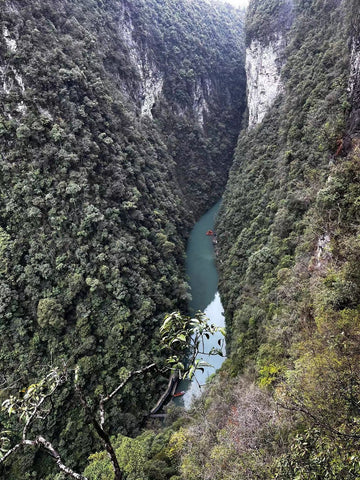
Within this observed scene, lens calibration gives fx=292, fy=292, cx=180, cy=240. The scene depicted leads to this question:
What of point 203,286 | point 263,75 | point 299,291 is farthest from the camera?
point 263,75

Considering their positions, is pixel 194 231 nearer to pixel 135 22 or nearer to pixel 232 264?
pixel 232 264

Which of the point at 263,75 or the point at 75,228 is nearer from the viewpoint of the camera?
the point at 75,228

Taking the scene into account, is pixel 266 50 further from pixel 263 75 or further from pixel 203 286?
pixel 203 286

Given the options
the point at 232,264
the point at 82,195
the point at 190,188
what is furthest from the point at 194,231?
the point at 82,195

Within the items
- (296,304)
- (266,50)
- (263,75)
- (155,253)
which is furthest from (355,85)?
(266,50)

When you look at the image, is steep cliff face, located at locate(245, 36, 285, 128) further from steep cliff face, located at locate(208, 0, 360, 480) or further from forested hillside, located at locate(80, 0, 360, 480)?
forested hillside, located at locate(80, 0, 360, 480)

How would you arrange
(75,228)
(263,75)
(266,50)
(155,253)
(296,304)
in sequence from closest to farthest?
(296,304), (75,228), (155,253), (266,50), (263,75)
